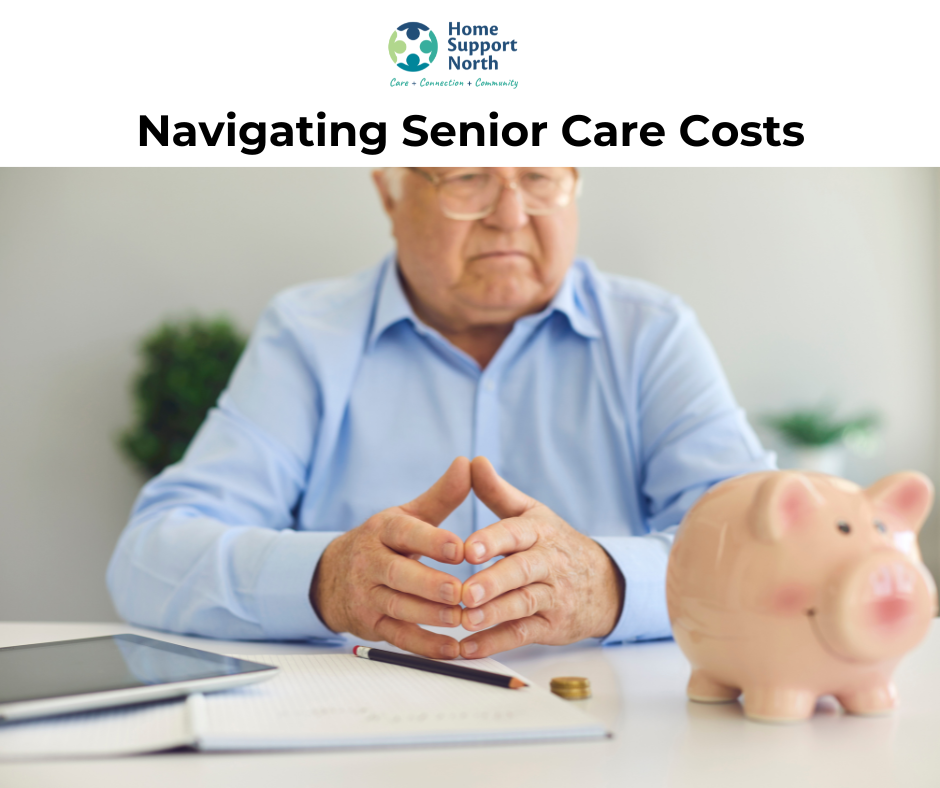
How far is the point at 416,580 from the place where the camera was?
0.65 metres

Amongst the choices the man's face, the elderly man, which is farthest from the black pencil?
the man's face

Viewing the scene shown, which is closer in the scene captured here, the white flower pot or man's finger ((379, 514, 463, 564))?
man's finger ((379, 514, 463, 564))

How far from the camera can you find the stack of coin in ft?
1.79

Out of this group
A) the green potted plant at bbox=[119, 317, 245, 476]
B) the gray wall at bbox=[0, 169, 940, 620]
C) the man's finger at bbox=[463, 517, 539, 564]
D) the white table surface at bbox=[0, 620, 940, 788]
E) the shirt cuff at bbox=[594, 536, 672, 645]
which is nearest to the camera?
the white table surface at bbox=[0, 620, 940, 788]

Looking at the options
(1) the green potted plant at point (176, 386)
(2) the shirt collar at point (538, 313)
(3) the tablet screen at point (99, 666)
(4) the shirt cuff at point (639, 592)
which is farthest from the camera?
(1) the green potted plant at point (176, 386)

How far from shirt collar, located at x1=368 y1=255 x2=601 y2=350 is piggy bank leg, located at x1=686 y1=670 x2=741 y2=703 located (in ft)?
2.57

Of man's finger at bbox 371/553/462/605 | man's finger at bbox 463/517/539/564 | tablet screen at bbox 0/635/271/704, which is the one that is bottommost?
tablet screen at bbox 0/635/271/704

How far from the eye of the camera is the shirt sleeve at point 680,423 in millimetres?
1092

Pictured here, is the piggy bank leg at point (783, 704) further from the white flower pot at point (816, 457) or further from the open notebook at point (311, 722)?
the white flower pot at point (816, 457)

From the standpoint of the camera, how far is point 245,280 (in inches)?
122

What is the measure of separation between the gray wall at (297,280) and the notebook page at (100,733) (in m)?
2.73
